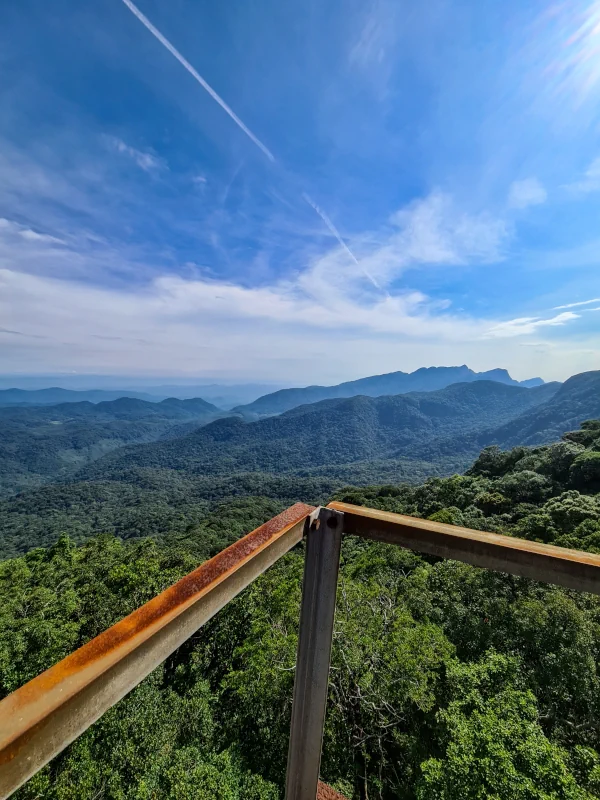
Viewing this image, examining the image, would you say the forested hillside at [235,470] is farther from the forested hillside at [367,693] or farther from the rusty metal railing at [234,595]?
the rusty metal railing at [234,595]

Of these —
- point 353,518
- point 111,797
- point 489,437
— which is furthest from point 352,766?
point 489,437

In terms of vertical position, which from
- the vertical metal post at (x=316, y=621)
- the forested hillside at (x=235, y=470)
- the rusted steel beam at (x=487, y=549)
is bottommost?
the forested hillside at (x=235, y=470)

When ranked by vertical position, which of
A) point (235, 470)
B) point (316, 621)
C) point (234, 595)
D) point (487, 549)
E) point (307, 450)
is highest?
point (487, 549)

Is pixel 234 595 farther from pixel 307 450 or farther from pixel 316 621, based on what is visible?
pixel 307 450

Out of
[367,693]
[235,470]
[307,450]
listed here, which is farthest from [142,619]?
[307,450]

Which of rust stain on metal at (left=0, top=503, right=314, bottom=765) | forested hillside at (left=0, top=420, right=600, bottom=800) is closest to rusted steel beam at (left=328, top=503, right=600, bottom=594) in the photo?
rust stain on metal at (left=0, top=503, right=314, bottom=765)

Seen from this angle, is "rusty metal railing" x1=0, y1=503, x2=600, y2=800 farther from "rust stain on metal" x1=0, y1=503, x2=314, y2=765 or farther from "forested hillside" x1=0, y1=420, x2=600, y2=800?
"forested hillside" x1=0, y1=420, x2=600, y2=800

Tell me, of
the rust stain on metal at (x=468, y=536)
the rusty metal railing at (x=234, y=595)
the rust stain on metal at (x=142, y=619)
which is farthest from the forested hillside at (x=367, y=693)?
the rust stain on metal at (x=142, y=619)
